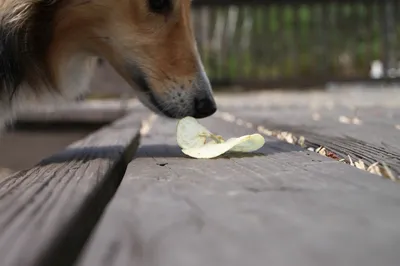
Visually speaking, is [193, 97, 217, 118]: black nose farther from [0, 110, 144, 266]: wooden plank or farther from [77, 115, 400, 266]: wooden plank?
[77, 115, 400, 266]: wooden plank

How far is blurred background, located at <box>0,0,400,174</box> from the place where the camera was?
24.3ft

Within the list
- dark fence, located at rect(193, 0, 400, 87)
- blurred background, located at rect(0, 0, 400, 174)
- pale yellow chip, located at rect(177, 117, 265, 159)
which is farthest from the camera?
dark fence, located at rect(193, 0, 400, 87)

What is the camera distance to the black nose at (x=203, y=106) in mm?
1857

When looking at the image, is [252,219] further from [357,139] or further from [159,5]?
[159,5]

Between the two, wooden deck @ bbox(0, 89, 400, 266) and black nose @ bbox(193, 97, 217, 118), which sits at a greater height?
wooden deck @ bbox(0, 89, 400, 266)

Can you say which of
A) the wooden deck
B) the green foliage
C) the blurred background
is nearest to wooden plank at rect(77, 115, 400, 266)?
the wooden deck

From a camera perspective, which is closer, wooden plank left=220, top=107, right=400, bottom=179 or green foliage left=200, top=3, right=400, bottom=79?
wooden plank left=220, top=107, right=400, bottom=179

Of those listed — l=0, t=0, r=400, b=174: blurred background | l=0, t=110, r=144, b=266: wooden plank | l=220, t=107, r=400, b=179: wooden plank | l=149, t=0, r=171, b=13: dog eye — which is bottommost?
l=0, t=0, r=400, b=174: blurred background

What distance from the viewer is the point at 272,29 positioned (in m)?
8.34

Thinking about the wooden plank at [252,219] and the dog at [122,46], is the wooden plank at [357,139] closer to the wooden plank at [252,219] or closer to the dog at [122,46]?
the wooden plank at [252,219]

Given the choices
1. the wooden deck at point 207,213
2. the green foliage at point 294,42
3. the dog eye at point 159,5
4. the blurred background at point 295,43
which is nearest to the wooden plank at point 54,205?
the wooden deck at point 207,213

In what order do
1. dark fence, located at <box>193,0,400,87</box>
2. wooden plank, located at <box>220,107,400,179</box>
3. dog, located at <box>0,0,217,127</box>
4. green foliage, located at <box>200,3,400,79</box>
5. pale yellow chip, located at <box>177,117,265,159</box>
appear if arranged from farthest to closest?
1. green foliage, located at <box>200,3,400,79</box>
2. dark fence, located at <box>193,0,400,87</box>
3. dog, located at <box>0,0,217,127</box>
4. pale yellow chip, located at <box>177,117,265,159</box>
5. wooden plank, located at <box>220,107,400,179</box>

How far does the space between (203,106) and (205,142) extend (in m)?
0.33

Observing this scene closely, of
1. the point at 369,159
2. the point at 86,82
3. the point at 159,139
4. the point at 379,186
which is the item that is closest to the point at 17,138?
the point at 86,82
